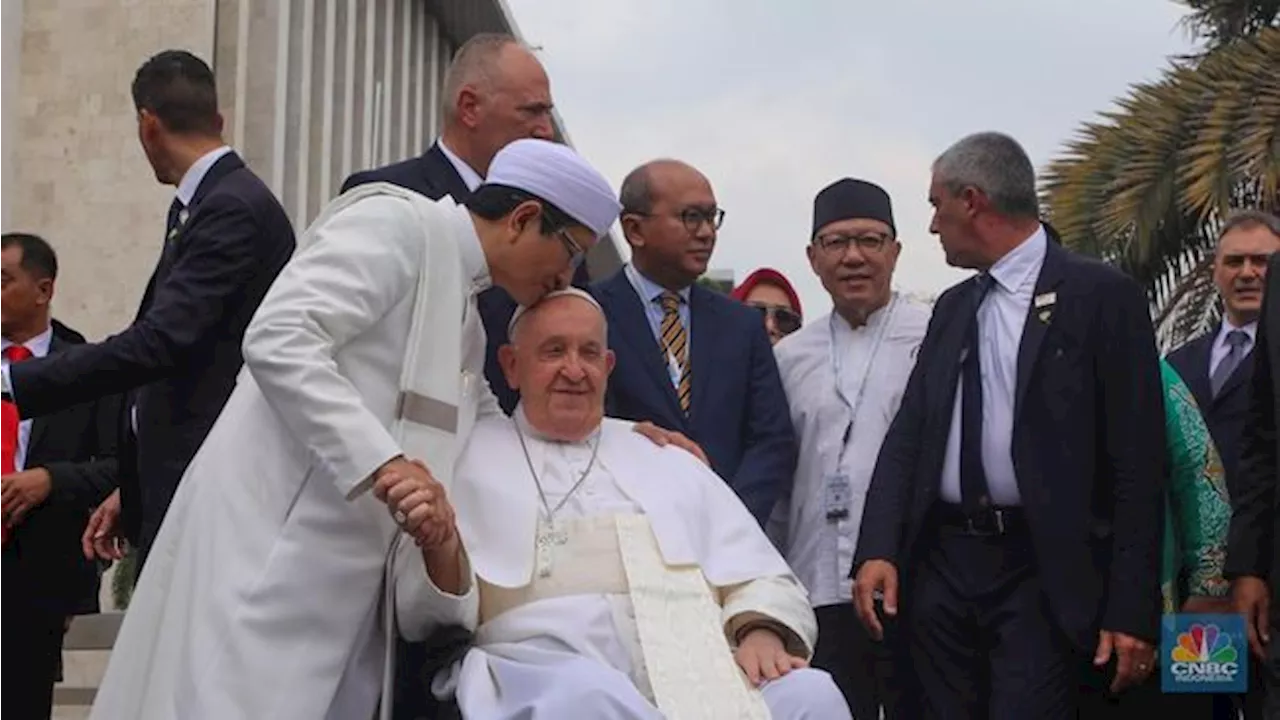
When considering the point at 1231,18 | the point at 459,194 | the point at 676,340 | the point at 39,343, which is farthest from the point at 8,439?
the point at 1231,18

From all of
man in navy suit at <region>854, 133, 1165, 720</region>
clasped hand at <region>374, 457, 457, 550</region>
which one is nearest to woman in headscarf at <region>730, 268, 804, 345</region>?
man in navy suit at <region>854, 133, 1165, 720</region>

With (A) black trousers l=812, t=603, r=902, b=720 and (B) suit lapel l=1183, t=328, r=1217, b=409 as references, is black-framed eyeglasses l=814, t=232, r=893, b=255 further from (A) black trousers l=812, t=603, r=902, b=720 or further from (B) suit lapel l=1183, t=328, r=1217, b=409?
(B) suit lapel l=1183, t=328, r=1217, b=409

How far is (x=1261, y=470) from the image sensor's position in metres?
5.07

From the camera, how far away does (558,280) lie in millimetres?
4391

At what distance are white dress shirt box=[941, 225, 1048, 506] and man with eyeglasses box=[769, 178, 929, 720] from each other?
69 centimetres

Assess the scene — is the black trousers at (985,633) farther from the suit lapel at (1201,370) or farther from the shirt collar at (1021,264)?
the suit lapel at (1201,370)

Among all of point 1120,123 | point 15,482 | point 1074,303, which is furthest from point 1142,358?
point 1120,123

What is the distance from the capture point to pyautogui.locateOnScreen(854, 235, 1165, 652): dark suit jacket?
4.99 m

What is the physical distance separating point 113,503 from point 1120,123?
40.7ft

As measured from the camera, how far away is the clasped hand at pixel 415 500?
3.72 metres

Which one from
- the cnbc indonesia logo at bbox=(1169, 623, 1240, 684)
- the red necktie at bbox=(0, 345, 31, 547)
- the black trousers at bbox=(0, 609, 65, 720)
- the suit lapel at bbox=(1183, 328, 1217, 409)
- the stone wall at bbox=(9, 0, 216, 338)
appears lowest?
the black trousers at bbox=(0, 609, 65, 720)

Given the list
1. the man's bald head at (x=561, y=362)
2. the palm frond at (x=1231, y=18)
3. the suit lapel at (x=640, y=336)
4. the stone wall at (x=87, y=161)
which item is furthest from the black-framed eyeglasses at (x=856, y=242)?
the stone wall at (x=87, y=161)

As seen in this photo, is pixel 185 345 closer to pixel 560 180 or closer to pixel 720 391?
pixel 560 180

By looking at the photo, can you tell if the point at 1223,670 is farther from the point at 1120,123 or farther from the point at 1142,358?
the point at 1120,123
